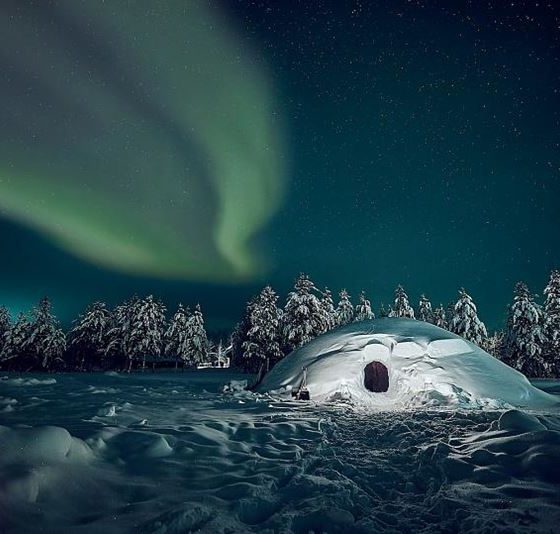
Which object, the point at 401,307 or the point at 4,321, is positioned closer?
the point at 401,307

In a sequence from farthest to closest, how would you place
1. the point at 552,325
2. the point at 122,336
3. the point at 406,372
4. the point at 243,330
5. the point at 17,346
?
the point at 122,336 < the point at 243,330 < the point at 17,346 < the point at 552,325 < the point at 406,372

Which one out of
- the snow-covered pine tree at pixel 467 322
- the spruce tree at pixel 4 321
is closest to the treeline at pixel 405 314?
the snow-covered pine tree at pixel 467 322

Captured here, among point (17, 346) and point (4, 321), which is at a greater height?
point (4, 321)

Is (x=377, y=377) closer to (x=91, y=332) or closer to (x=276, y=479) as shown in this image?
(x=276, y=479)

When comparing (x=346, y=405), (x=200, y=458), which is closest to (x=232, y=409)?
(x=346, y=405)

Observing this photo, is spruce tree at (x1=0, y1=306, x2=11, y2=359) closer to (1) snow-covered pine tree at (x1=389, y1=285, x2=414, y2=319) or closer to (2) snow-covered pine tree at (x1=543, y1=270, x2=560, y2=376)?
(1) snow-covered pine tree at (x1=389, y1=285, x2=414, y2=319)

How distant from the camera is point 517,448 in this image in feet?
16.6

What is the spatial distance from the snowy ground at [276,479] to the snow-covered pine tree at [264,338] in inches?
1112

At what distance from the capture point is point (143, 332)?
4178cm

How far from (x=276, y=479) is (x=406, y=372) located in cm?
1172

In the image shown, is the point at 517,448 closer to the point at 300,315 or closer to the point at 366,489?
the point at 366,489

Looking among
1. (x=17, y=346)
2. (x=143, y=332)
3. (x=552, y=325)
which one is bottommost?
(x=17, y=346)

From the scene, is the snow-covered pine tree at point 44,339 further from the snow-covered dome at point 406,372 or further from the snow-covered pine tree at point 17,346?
the snow-covered dome at point 406,372

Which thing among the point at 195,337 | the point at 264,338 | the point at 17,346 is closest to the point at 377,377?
the point at 264,338
